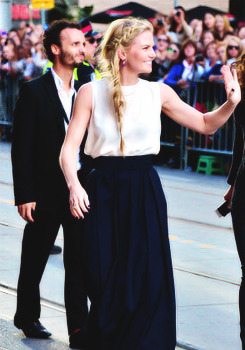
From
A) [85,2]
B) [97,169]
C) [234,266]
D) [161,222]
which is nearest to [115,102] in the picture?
[97,169]

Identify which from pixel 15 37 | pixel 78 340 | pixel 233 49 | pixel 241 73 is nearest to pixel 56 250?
pixel 78 340

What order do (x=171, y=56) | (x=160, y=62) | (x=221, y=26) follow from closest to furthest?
(x=171, y=56), (x=160, y=62), (x=221, y=26)

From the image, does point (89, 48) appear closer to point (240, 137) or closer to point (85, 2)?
point (240, 137)

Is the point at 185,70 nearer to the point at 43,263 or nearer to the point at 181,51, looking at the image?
the point at 181,51

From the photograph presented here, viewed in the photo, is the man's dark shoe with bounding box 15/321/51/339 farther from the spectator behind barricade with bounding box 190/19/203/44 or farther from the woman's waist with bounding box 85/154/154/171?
the spectator behind barricade with bounding box 190/19/203/44

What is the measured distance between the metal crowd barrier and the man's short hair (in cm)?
751

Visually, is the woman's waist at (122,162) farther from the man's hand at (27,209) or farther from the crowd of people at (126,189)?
the man's hand at (27,209)

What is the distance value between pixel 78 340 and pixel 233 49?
8.26m

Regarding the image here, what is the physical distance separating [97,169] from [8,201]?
20.3 feet

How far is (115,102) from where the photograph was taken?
4406mm

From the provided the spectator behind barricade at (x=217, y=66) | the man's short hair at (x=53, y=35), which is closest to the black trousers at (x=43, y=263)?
the man's short hair at (x=53, y=35)

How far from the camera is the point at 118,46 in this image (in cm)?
446

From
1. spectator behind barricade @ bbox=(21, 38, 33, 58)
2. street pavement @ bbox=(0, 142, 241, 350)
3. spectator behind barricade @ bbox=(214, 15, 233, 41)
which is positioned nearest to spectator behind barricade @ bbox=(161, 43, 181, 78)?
spectator behind barricade @ bbox=(214, 15, 233, 41)

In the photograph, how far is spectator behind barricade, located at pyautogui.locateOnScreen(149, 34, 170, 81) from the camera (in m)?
14.2
